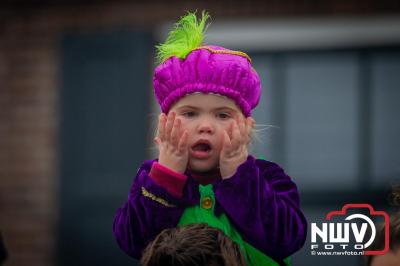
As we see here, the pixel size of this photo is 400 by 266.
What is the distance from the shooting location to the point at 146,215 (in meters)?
2.12

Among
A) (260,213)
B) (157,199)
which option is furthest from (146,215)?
(260,213)

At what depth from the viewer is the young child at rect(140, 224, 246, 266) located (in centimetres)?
196

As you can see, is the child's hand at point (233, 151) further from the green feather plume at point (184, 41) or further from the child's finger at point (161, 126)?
the green feather plume at point (184, 41)

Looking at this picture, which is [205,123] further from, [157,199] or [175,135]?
[157,199]

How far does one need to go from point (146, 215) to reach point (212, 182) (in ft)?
0.73

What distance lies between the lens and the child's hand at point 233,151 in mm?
2123

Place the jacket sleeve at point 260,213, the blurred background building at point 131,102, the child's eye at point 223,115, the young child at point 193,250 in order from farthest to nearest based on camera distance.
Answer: the blurred background building at point 131,102 < the child's eye at point 223,115 < the jacket sleeve at point 260,213 < the young child at point 193,250

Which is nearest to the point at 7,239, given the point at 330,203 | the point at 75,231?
the point at 75,231

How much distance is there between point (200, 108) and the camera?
2193 millimetres

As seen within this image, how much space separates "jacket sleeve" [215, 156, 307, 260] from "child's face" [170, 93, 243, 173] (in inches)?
3.1

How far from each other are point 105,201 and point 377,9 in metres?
2.58

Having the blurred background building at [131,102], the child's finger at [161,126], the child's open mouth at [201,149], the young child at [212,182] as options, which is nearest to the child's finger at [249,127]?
the young child at [212,182]

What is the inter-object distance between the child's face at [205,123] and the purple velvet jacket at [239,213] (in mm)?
74

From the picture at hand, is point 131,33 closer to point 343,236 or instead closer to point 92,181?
point 92,181
